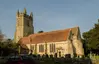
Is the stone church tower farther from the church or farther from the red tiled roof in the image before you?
the red tiled roof

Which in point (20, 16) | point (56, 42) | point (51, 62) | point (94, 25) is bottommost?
point (51, 62)

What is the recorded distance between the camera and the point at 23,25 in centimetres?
9944

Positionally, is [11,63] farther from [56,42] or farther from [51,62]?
[56,42]

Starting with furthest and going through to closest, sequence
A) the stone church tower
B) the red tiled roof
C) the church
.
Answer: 1. the stone church tower
2. the red tiled roof
3. the church

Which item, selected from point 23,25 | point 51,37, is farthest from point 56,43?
point 23,25

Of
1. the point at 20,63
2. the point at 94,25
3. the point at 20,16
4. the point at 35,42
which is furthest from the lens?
the point at 20,16

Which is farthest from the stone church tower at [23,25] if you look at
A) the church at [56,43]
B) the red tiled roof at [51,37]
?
the red tiled roof at [51,37]

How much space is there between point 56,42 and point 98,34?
15.5m

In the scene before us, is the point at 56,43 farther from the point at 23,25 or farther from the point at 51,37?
the point at 23,25

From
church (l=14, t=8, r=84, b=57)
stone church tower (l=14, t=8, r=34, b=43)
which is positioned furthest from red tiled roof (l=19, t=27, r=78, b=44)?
stone church tower (l=14, t=8, r=34, b=43)

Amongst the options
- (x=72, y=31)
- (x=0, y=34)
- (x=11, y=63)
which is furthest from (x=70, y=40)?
(x=11, y=63)

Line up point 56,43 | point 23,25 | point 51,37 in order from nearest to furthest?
point 56,43 → point 51,37 → point 23,25

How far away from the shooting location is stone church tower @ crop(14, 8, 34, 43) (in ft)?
325

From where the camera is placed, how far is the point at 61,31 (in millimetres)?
75625
